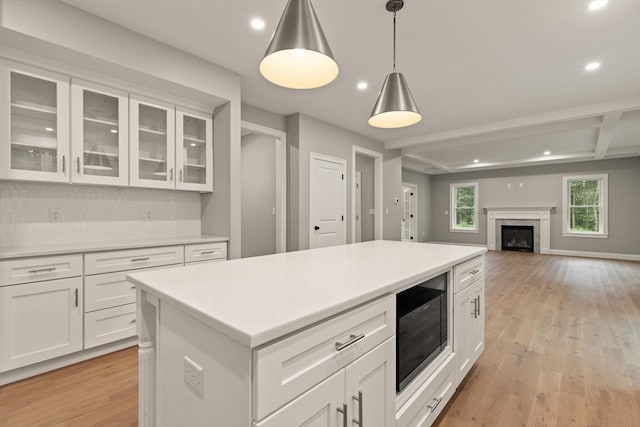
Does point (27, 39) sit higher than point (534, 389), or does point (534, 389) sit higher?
point (27, 39)

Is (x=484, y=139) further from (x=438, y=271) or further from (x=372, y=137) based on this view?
(x=438, y=271)

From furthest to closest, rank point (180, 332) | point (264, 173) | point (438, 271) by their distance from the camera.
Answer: point (264, 173)
point (438, 271)
point (180, 332)

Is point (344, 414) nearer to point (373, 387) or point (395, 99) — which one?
point (373, 387)

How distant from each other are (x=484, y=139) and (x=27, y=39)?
234 inches

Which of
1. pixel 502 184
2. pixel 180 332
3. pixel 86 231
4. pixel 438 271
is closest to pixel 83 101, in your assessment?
pixel 86 231

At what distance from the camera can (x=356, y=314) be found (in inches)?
37.8

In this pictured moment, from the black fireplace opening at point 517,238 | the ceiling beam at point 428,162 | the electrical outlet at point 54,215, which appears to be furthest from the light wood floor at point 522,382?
the black fireplace opening at point 517,238

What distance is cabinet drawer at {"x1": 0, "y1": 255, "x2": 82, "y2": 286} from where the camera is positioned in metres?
1.94

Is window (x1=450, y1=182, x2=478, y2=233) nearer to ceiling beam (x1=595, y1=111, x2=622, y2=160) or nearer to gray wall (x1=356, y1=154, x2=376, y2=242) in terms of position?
ceiling beam (x1=595, y1=111, x2=622, y2=160)

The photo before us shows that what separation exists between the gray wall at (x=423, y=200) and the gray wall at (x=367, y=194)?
3347mm

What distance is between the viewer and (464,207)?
980 centimetres

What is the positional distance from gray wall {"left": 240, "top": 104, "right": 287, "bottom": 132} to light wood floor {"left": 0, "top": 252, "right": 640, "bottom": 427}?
118 inches

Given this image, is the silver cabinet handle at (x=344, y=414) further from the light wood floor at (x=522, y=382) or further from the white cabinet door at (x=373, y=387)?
the light wood floor at (x=522, y=382)

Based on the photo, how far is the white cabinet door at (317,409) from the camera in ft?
2.37
